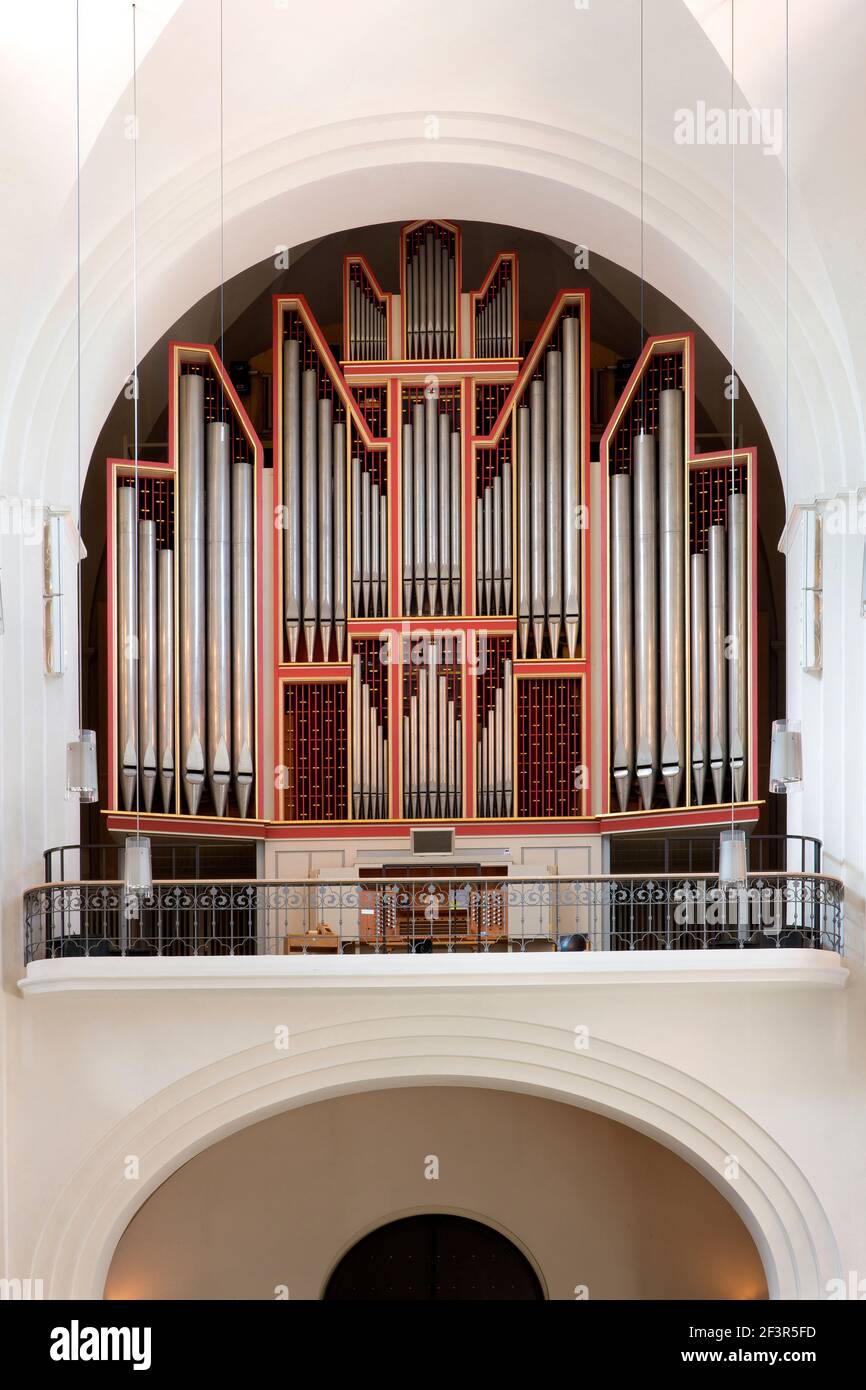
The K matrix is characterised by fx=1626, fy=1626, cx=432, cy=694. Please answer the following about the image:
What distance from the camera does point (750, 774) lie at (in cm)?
1198

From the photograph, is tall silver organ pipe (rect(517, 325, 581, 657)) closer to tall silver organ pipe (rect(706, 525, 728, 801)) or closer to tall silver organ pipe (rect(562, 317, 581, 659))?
tall silver organ pipe (rect(562, 317, 581, 659))

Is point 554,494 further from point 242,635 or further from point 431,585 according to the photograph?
point 242,635

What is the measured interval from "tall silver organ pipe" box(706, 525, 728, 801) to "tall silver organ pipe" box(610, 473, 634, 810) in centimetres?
64

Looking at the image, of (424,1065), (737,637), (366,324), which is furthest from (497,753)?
(366,324)

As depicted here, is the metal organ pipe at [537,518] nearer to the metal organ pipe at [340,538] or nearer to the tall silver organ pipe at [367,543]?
the tall silver organ pipe at [367,543]

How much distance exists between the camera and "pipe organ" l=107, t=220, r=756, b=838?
1228 cm

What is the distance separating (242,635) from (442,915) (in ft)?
8.99

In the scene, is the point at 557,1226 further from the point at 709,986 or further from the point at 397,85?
the point at 397,85

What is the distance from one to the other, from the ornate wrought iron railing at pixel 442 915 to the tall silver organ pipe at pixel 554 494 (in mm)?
2224

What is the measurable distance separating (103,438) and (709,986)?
732 cm

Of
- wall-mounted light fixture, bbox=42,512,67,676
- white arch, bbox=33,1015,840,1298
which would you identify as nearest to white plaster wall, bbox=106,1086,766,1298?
white arch, bbox=33,1015,840,1298

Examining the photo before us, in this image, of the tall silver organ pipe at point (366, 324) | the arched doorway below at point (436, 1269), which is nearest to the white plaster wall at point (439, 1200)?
the arched doorway below at point (436, 1269)

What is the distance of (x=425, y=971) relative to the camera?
10.6 metres

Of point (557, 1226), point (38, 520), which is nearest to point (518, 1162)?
point (557, 1226)
